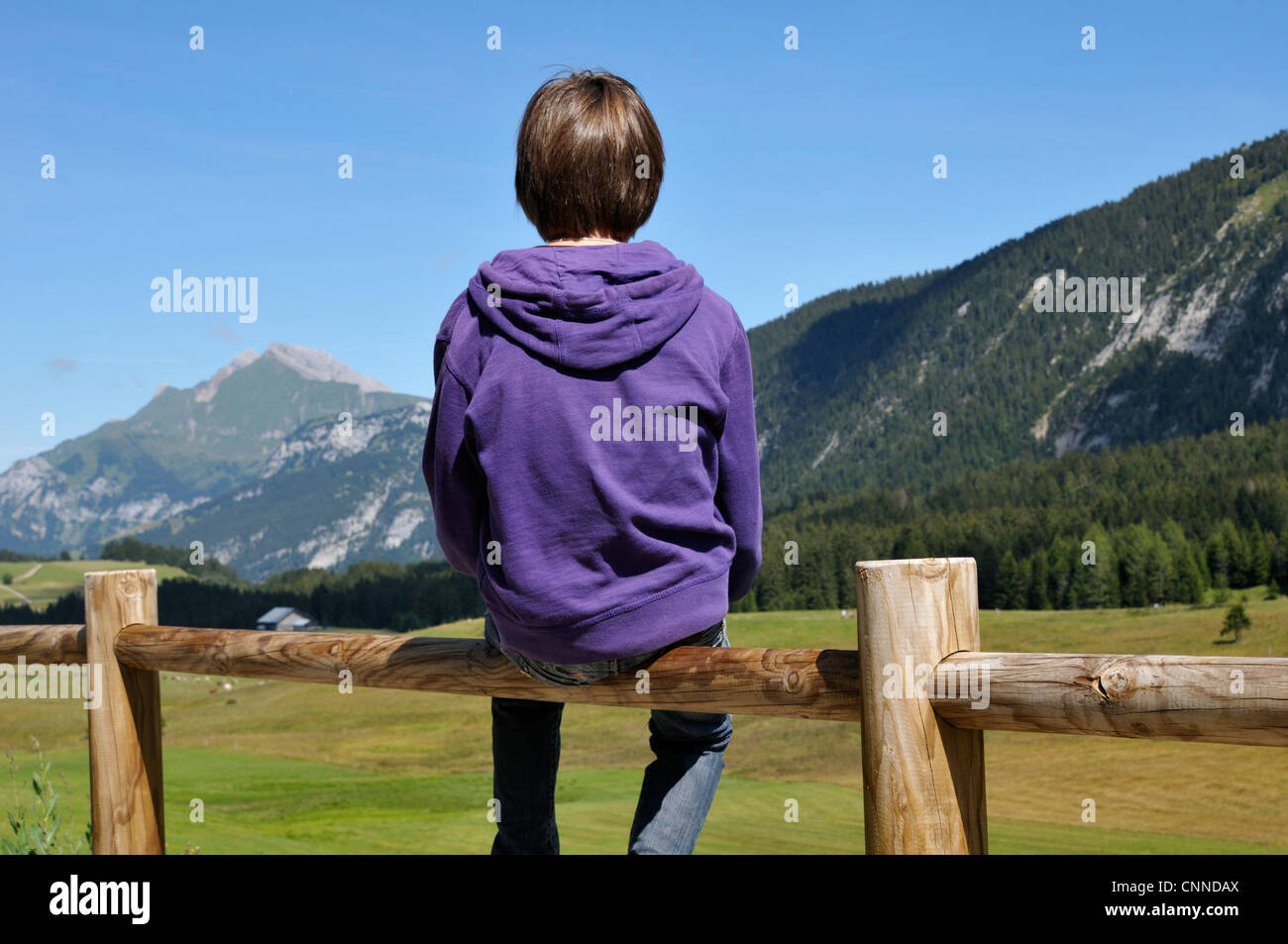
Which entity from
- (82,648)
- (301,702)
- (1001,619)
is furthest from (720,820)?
(1001,619)

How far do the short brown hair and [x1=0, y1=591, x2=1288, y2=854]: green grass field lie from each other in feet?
15.4

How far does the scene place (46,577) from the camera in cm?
15938

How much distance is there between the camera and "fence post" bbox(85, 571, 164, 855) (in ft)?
12.8

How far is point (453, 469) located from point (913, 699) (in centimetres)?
121

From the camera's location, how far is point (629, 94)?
266cm

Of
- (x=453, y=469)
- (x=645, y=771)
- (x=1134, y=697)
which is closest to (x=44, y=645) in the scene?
(x=453, y=469)

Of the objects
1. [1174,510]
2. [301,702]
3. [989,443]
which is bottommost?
[301,702]

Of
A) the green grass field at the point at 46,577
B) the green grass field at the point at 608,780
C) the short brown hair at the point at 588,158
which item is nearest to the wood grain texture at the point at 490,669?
the short brown hair at the point at 588,158

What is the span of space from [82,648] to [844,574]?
8598cm

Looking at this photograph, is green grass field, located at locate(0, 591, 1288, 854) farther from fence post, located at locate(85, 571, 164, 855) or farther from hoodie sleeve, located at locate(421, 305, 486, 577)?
hoodie sleeve, located at locate(421, 305, 486, 577)

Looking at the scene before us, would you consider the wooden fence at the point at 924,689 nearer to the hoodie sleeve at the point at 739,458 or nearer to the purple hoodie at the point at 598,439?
the purple hoodie at the point at 598,439

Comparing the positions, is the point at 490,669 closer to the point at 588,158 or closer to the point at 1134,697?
the point at 588,158

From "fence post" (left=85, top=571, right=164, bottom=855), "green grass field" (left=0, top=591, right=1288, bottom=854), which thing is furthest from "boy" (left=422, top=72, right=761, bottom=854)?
"green grass field" (left=0, top=591, right=1288, bottom=854)
